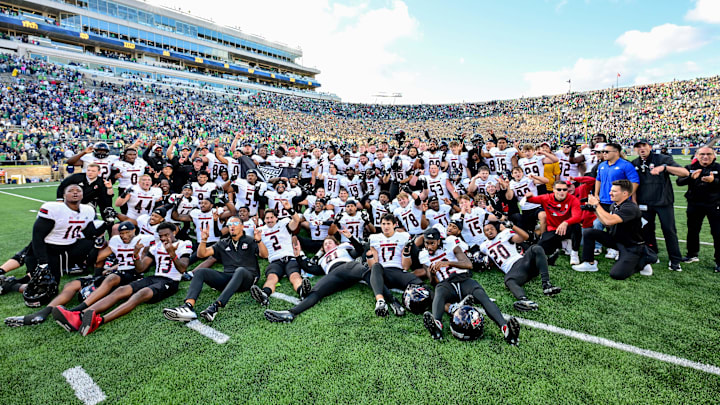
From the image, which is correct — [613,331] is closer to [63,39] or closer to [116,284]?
[116,284]

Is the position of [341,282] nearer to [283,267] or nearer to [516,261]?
[283,267]

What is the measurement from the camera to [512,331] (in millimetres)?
3439

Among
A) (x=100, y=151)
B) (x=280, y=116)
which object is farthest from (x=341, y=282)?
(x=280, y=116)

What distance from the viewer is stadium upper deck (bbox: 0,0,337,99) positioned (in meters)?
40.6

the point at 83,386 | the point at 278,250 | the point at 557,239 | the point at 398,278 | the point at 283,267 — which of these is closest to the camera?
the point at 83,386

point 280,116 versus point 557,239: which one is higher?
point 280,116

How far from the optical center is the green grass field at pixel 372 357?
2.85 meters

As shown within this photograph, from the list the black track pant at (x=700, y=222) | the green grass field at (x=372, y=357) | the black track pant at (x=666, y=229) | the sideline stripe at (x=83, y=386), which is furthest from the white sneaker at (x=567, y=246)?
the sideline stripe at (x=83, y=386)

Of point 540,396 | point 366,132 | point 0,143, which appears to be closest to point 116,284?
point 540,396

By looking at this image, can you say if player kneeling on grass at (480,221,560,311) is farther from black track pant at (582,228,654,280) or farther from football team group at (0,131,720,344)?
black track pant at (582,228,654,280)

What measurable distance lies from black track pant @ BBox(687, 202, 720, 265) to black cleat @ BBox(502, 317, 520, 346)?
4472mm

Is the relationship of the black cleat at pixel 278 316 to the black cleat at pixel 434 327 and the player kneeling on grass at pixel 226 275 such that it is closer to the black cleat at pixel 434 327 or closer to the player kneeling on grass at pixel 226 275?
the player kneeling on grass at pixel 226 275

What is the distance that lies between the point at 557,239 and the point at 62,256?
315 inches

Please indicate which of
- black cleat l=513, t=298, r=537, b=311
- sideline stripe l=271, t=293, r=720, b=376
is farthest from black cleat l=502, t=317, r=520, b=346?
black cleat l=513, t=298, r=537, b=311
